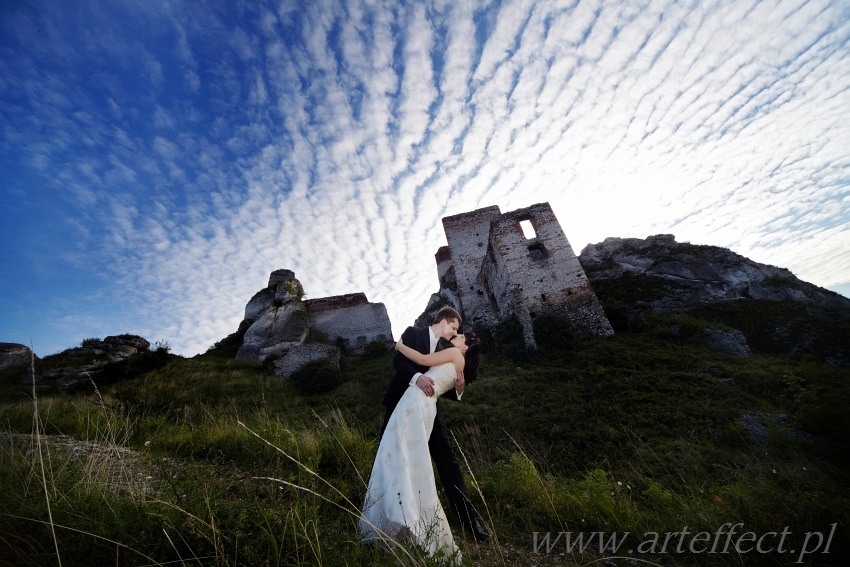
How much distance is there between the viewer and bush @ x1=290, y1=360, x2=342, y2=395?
47.1 ft

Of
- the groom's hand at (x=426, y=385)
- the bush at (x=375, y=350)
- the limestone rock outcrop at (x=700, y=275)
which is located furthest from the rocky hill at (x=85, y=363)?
the limestone rock outcrop at (x=700, y=275)

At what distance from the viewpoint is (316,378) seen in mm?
14773

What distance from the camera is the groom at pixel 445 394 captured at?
2.79 m

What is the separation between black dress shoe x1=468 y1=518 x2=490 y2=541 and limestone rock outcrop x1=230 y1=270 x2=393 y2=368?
17117 millimetres

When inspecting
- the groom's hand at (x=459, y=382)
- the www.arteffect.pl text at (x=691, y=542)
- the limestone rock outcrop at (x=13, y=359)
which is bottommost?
the www.arteffect.pl text at (x=691, y=542)

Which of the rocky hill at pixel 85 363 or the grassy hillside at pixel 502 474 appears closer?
the grassy hillside at pixel 502 474

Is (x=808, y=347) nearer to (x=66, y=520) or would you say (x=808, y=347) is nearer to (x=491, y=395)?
(x=491, y=395)

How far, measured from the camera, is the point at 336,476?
3432 mm

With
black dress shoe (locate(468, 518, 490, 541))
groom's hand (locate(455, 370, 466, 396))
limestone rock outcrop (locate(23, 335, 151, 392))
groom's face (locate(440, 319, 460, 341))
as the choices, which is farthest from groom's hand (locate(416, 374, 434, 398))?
limestone rock outcrop (locate(23, 335, 151, 392))

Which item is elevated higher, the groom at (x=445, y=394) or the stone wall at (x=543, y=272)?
the stone wall at (x=543, y=272)

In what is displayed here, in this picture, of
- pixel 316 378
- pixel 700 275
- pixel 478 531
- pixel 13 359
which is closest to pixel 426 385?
pixel 478 531

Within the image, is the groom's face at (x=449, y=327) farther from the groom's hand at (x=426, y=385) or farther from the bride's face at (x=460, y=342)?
the groom's hand at (x=426, y=385)

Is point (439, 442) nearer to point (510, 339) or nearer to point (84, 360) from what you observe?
point (510, 339)

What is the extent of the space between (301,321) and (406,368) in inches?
806
